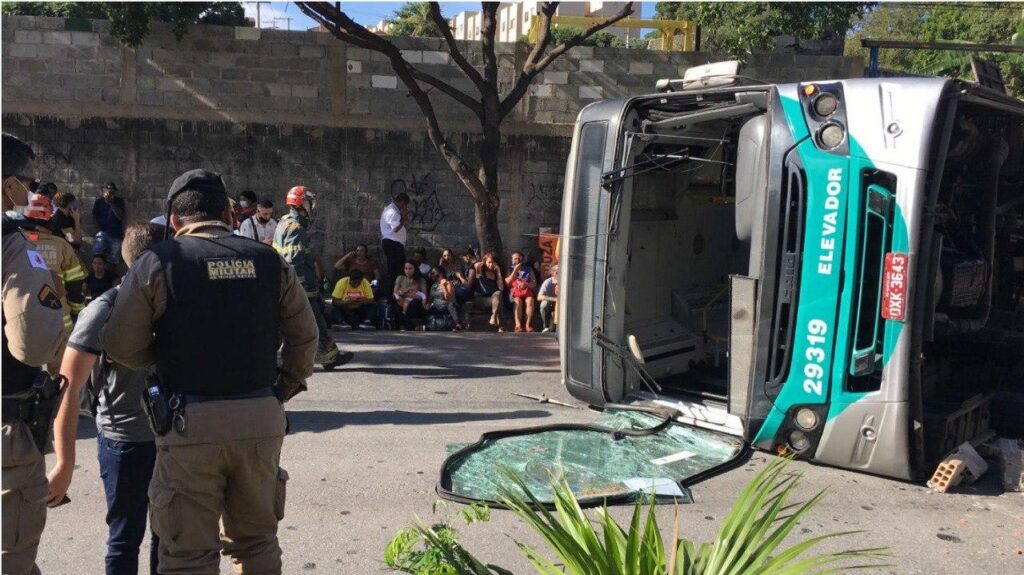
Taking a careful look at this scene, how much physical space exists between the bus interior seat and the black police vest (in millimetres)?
3682

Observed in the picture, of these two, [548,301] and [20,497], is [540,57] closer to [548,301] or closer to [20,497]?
[548,301]

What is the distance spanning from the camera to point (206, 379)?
3.49 m

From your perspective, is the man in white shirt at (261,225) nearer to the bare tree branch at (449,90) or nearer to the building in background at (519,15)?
the bare tree branch at (449,90)

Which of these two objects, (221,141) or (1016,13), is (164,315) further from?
(1016,13)

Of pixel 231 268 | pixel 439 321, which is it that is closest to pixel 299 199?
pixel 439 321

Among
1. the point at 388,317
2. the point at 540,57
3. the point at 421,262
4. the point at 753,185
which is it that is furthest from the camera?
the point at 540,57

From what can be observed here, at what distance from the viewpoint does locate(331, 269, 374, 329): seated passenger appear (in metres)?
12.2

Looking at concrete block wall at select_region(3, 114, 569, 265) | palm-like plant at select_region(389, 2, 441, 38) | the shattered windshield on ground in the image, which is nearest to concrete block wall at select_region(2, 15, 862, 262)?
concrete block wall at select_region(3, 114, 569, 265)

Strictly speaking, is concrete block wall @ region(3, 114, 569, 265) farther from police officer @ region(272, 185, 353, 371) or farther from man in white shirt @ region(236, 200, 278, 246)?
police officer @ region(272, 185, 353, 371)

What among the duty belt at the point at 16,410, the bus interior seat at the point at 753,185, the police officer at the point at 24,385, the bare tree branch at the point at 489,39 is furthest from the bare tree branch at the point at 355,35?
the duty belt at the point at 16,410

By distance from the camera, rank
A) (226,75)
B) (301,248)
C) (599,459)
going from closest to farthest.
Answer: (599,459) → (301,248) → (226,75)

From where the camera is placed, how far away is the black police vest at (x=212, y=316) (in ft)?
11.3

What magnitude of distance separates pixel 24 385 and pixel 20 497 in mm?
384

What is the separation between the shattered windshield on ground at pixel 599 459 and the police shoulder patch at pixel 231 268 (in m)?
2.30
